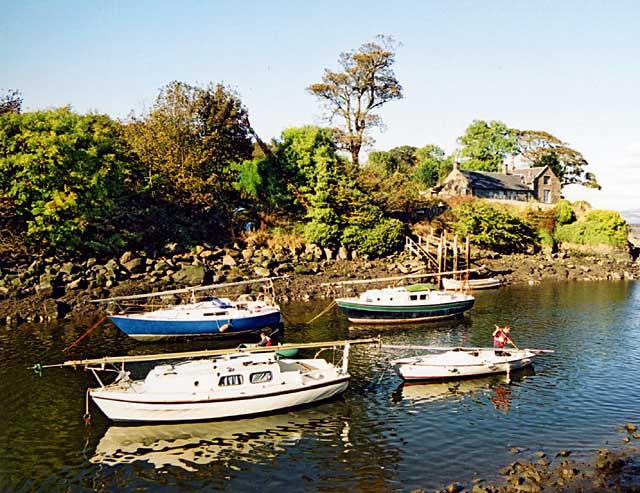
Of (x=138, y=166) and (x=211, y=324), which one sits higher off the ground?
(x=138, y=166)

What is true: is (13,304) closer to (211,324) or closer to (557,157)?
(211,324)

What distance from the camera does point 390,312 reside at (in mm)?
47812

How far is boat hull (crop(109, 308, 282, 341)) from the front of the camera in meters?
41.5

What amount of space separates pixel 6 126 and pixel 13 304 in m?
18.9

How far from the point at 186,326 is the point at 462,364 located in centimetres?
2015

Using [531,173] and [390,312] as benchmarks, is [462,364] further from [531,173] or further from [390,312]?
[531,173]

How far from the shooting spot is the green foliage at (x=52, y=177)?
5556 cm

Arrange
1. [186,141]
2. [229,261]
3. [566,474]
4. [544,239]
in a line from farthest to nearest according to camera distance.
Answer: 1. [544,239]
2. [186,141]
3. [229,261]
4. [566,474]

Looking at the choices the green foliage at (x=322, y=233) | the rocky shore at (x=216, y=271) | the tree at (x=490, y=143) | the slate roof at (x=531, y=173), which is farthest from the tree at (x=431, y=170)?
the green foliage at (x=322, y=233)

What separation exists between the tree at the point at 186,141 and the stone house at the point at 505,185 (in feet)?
129

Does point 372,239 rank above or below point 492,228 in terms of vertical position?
below

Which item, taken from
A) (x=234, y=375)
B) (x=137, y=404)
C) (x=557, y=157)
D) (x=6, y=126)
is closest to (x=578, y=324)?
(x=234, y=375)

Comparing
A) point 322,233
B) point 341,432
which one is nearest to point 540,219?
point 322,233

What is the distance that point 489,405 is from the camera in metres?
30.1
